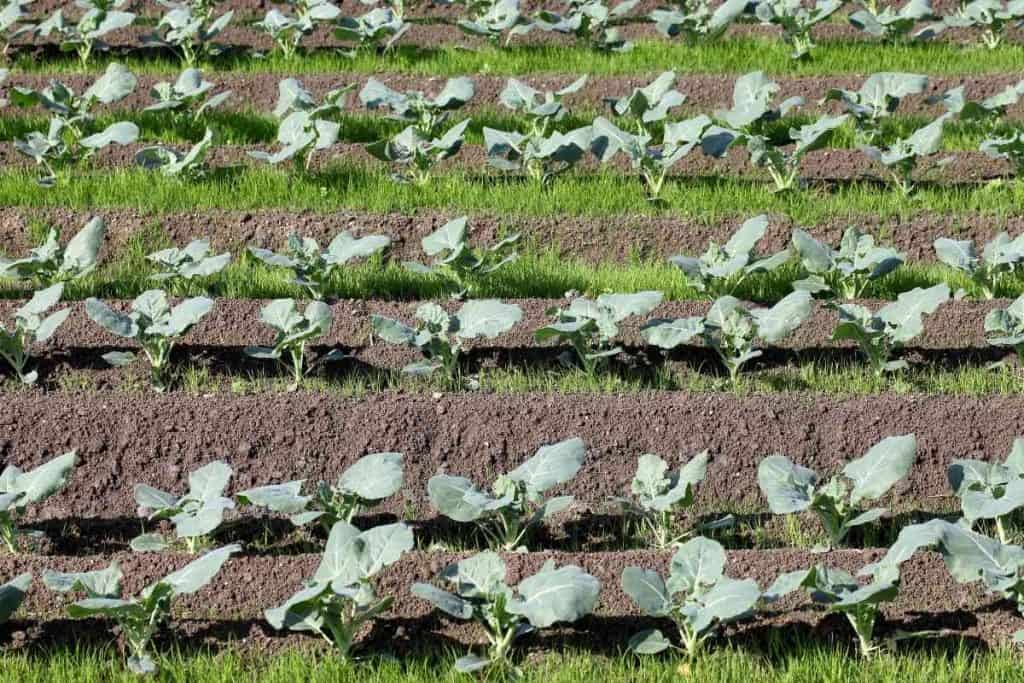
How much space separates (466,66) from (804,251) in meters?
4.27

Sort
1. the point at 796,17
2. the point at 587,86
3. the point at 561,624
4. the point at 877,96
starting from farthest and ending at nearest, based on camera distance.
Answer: the point at 796,17, the point at 587,86, the point at 877,96, the point at 561,624

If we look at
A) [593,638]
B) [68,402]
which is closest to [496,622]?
[593,638]

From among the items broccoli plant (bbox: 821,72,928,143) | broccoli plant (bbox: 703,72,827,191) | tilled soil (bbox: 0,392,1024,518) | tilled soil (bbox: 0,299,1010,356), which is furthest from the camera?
broccoli plant (bbox: 821,72,928,143)

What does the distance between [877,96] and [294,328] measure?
162 inches

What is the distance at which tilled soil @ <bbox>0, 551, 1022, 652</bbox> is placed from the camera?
4.86m

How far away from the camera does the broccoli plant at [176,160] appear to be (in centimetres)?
847

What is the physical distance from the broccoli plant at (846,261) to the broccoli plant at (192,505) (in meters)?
2.94

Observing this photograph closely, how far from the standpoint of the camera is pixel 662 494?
5.56m

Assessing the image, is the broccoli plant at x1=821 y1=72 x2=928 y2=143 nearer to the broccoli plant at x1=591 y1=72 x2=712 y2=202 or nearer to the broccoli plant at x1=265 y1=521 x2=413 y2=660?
the broccoli plant at x1=591 y1=72 x2=712 y2=202

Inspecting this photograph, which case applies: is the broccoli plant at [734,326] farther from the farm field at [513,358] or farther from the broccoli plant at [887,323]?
the broccoli plant at [887,323]

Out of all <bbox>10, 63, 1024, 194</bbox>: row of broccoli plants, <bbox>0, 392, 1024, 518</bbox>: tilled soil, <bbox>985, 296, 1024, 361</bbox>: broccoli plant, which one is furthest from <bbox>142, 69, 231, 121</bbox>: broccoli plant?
<bbox>985, 296, 1024, 361</bbox>: broccoli plant

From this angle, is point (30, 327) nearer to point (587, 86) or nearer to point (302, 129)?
point (302, 129)

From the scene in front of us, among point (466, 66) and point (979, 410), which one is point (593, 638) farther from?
point (466, 66)

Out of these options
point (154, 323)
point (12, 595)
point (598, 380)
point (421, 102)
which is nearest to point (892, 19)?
point (421, 102)
